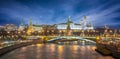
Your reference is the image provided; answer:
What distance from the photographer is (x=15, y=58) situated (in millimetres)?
38062

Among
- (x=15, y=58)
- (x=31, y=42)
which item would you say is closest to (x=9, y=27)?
(x=31, y=42)

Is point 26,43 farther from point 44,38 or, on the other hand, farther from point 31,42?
point 44,38

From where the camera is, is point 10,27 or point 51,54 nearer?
point 51,54

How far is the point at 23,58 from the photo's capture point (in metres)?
38.2

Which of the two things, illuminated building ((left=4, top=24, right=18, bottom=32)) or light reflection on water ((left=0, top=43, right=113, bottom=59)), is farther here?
illuminated building ((left=4, top=24, right=18, bottom=32))

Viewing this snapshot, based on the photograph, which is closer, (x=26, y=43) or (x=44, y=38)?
(x=26, y=43)

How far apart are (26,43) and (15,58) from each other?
1156 inches

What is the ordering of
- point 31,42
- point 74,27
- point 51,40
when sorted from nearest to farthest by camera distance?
point 31,42 < point 51,40 < point 74,27

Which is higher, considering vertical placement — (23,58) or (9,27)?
(9,27)

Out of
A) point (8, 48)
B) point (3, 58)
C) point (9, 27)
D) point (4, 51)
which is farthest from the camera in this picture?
point (9, 27)

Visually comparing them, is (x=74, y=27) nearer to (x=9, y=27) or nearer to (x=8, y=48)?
(x=9, y=27)

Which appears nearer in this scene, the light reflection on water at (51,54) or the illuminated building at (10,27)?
the light reflection on water at (51,54)

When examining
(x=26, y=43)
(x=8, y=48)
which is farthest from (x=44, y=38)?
(x=8, y=48)

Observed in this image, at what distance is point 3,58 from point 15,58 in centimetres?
224
